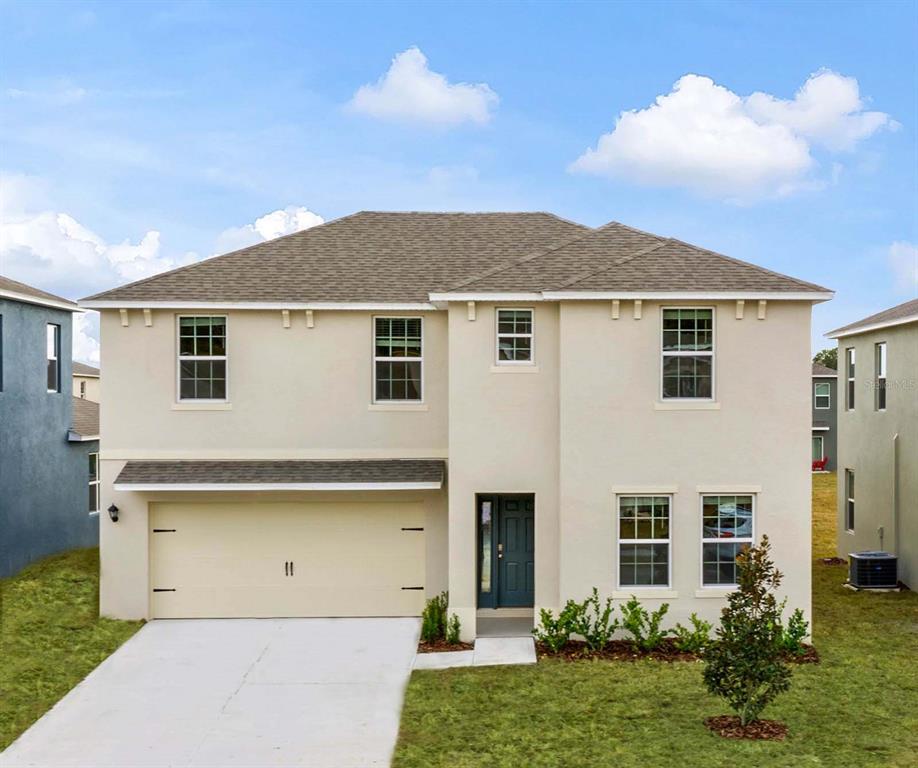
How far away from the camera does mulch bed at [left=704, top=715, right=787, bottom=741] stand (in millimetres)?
9648

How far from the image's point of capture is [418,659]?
13023 millimetres

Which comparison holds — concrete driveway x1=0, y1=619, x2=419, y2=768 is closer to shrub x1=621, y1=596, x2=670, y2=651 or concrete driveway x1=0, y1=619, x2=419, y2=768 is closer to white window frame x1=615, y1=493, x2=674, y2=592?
shrub x1=621, y1=596, x2=670, y2=651

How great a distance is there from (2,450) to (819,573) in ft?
63.2

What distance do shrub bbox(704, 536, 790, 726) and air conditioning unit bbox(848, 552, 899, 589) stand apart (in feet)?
31.8

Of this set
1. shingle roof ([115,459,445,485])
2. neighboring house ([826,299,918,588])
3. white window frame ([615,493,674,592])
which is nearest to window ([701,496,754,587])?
white window frame ([615,493,674,592])

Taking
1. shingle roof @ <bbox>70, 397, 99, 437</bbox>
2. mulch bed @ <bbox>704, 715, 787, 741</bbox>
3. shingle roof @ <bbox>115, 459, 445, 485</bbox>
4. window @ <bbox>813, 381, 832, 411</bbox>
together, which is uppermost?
window @ <bbox>813, 381, 832, 411</bbox>

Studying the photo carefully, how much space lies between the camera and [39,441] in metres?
19.5

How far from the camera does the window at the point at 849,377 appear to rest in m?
21.7

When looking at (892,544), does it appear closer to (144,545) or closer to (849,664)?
(849,664)

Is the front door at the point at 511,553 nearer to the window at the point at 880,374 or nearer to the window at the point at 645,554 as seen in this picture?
the window at the point at 645,554

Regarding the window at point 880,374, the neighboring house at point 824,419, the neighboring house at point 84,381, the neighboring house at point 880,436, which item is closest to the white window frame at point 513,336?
the neighboring house at point 880,436

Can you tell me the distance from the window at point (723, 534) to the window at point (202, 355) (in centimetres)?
905

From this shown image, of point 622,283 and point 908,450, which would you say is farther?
point 908,450

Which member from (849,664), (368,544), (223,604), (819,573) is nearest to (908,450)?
(819,573)
